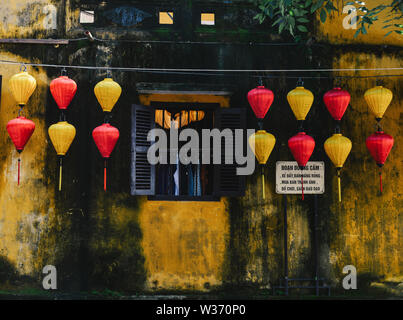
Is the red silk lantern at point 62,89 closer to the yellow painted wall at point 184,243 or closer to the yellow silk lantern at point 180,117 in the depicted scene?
the yellow silk lantern at point 180,117

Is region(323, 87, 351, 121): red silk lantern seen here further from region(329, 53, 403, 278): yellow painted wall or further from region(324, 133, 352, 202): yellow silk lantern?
region(329, 53, 403, 278): yellow painted wall

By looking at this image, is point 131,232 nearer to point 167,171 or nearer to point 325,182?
point 167,171

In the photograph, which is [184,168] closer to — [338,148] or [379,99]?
[338,148]

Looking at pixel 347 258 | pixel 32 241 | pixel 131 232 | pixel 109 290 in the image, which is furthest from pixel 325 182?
pixel 32 241

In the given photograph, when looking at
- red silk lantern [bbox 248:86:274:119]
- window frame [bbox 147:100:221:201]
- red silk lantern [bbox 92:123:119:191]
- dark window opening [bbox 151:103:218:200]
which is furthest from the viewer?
dark window opening [bbox 151:103:218:200]

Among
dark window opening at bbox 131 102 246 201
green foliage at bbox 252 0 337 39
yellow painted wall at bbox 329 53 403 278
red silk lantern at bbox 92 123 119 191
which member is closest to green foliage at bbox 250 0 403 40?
green foliage at bbox 252 0 337 39

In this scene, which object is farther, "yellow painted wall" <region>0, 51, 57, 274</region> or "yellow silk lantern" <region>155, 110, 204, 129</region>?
"yellow silk lantern" <region>155, 110, 204, 129</region>

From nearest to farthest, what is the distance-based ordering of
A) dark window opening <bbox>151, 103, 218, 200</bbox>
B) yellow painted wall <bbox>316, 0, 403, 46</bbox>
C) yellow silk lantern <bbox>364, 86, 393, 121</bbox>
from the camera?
yellow silk lantern <bbox>364, 86, 393, 121</bbox> < dark window opening <bbox>151, 103, 218, 200</bbox> < yellow painted wall <bbox>316, 0, 403, 46</bbox>

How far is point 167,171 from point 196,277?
1683mm

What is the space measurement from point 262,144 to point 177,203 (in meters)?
1.60

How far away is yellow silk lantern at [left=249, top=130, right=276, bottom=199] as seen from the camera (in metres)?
5.76

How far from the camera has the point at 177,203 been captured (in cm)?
628

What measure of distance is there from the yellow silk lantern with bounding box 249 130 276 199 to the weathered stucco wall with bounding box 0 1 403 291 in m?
0.65

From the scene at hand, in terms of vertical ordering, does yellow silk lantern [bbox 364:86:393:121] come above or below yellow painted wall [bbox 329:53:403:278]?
above
